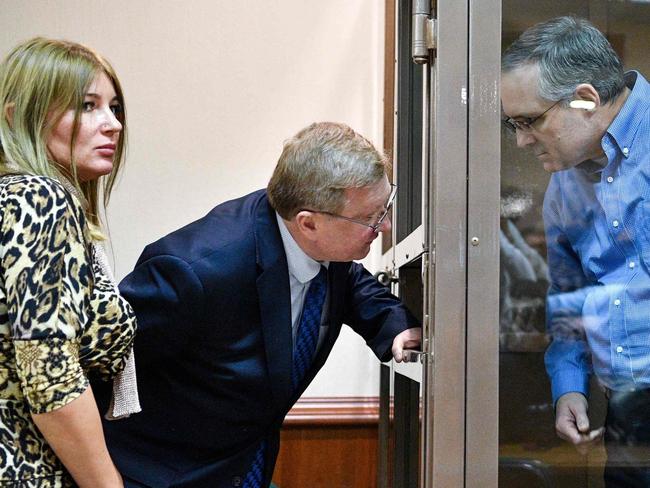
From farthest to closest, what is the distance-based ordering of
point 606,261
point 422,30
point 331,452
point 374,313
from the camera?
point 331,452 → point 374,313 → point 422,30 → point 606,261

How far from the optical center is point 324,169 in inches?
61.1

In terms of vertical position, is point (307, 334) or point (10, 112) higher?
point (10, 112)

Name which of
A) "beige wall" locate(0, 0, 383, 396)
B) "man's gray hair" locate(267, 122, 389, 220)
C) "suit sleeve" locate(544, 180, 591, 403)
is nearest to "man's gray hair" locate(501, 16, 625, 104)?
"suit sleeve" locate(544, 180, 591, 403)

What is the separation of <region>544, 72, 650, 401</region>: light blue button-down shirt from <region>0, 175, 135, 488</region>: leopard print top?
70 cm

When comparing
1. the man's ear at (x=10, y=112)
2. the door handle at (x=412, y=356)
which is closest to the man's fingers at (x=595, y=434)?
the door handle at (x=412, y=356)

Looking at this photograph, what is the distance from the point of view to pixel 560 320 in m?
1.29

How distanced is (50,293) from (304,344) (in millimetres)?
621

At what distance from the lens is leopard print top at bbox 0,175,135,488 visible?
3.67 feet

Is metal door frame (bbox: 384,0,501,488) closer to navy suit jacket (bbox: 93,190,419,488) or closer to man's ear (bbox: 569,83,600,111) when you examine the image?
man's ear (bbox: 569,83,600,111)

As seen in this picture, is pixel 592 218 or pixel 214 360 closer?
pixel 592 218

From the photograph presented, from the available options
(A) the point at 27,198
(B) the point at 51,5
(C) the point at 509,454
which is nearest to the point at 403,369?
(C) the point at 509,454

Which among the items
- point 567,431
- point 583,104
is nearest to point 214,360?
point 567,431

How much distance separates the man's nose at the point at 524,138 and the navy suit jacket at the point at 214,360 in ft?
1.55

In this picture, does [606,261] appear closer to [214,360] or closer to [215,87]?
[214,360]
